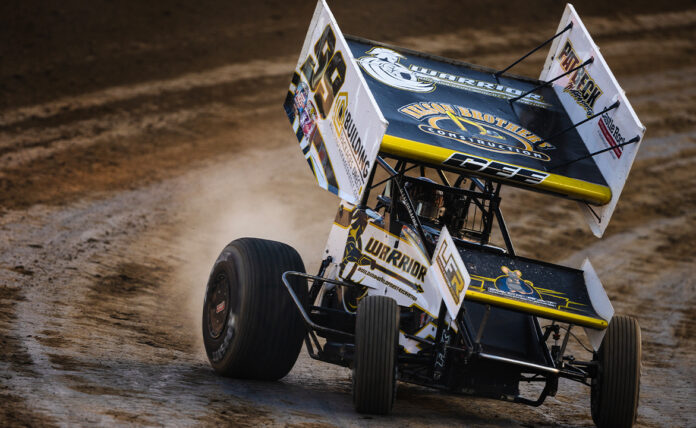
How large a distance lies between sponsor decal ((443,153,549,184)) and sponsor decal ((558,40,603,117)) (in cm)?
138

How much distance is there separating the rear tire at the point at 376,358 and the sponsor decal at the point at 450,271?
444 millimetres

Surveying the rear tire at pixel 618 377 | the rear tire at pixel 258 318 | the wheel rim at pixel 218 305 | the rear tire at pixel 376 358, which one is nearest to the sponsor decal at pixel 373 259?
the rear tire at pixel 258 318

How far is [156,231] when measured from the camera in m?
Result: 13.3

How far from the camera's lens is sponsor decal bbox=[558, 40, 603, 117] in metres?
8.03

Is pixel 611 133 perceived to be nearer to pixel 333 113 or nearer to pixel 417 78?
pixel 417 78

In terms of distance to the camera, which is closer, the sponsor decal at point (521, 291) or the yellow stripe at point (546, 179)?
the sponsor decal at point (521, 291)

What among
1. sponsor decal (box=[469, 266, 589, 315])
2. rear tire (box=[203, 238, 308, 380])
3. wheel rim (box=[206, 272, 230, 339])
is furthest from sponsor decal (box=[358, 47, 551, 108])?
wheel rim (box=[206, 272, 230, 339])

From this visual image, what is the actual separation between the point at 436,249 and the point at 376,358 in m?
1.01

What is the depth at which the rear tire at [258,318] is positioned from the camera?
730 centimetres

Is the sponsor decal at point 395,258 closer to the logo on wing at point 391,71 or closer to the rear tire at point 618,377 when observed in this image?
the logo on wing at point 391,71

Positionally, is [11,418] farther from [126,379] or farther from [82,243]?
[82,243]

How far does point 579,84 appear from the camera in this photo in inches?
328

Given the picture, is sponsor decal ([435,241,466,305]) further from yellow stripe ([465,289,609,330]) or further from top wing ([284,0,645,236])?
top wing ([284,0,645,236])

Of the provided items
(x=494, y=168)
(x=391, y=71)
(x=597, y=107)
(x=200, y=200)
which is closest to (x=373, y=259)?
(x=494, y=168)
